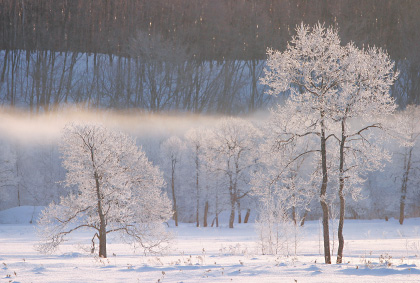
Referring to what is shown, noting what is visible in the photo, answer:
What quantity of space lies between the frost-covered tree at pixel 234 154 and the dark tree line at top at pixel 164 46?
21275mm

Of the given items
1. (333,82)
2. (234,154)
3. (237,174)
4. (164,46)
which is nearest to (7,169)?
(164,46)

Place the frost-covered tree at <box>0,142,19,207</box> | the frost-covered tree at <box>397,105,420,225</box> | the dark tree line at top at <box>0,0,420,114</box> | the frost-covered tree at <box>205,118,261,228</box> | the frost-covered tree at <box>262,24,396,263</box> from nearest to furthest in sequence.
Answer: the frost-covered tree at <box>262,24,396,263</box>
the frost-covered tree at <box>397,105,420,225</box>
the frost-covered tree at <box>205,118,261,228</box>
the frost-covered tree at <box>0,142,19,207</box>
the dark tree line at top at <box>0,0,420,114</box>

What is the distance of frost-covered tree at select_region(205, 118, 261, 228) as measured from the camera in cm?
4684

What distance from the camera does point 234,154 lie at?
154 feet

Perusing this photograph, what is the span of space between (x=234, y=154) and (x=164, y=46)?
32704 millimetres

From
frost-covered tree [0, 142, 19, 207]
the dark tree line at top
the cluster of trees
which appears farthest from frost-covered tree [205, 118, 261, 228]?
frost-covered tree [0, 142, 19, 207]

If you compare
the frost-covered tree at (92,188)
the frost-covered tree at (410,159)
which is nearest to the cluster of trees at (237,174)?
the frost-covered tree at (410,159)

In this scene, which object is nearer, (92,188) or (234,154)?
(92,188)

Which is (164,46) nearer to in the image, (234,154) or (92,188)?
(234,154)

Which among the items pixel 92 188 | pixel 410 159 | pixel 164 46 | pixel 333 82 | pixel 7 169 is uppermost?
pixel 164 46

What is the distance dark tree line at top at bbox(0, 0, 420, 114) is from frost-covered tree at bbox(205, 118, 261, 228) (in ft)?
69.8

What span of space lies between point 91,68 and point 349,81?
6432cm

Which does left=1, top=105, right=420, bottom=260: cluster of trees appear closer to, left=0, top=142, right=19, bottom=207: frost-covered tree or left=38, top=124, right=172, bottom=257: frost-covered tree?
left=0, top=142, right=19, bottom=207: frost-covered tree

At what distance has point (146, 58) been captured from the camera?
70.2 meters
